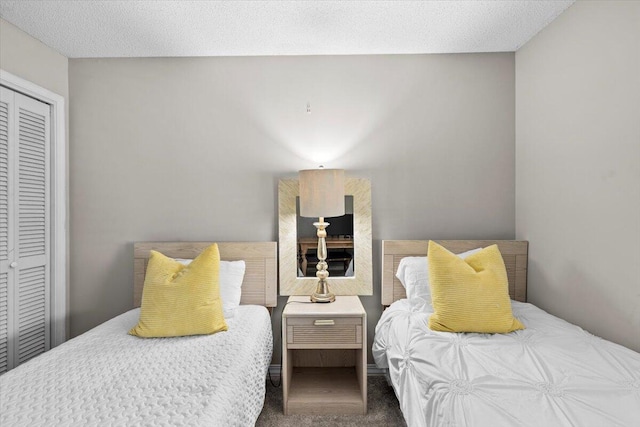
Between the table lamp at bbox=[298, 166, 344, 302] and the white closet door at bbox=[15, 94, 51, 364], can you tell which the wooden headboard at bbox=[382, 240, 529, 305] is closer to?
the table lamp at bbox=[298, 166, 344, 302]

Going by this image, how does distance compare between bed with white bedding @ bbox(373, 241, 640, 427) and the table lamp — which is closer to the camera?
bed with white bedding @ bbox(373, 241, 640, 427)

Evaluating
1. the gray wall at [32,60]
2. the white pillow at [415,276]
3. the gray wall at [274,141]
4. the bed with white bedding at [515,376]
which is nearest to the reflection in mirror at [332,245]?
the gray wall at [274,141]

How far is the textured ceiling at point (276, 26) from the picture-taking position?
7.04 ft

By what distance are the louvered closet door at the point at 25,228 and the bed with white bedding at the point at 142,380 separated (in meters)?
0.70

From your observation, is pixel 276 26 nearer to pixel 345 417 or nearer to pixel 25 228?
pixel 25 228

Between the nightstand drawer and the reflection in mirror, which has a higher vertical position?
the reflection in mirror

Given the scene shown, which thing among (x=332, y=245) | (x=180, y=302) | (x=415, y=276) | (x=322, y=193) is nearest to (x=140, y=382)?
(x=180, y=302)

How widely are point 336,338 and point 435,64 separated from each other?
2.06 m

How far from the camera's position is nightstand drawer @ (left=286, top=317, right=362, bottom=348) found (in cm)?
227

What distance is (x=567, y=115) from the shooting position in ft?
7.30

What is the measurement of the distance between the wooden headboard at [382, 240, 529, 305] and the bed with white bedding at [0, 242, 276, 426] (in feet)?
3.10

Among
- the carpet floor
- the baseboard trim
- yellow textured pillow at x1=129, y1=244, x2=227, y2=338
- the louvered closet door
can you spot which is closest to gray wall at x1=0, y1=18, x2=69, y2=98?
the louvered closet door

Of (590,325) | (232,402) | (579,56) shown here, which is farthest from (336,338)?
(579,56)

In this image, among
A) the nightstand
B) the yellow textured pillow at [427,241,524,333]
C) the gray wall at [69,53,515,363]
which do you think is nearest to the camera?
the yellow textured pillow at [427,241,524,333]
